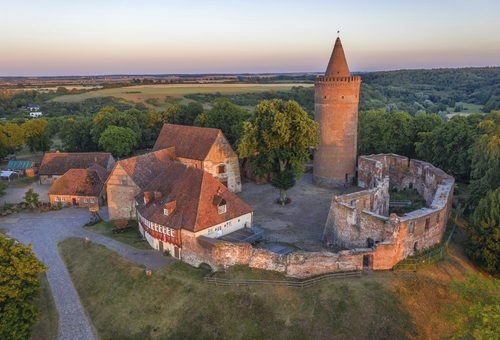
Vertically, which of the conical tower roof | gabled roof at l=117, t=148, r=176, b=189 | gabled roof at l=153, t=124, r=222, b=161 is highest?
the conical tower roof

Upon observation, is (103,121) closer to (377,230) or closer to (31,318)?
(31,318)

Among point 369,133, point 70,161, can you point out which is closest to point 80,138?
point 70,161

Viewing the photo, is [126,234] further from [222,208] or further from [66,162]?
[66,162]

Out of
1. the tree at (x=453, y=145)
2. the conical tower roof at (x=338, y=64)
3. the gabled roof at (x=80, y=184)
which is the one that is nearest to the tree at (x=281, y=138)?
the conical tower roof at (x=338, y=64)

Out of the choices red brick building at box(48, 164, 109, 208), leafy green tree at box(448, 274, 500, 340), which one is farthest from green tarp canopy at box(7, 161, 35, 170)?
leafy green tree at box(448, 274, 500, 340)

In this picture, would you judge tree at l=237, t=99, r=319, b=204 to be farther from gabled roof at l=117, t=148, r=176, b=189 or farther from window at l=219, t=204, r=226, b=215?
window at l=219, t=204, r=226, b=215

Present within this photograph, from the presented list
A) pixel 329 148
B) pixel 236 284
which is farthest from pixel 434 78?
pixel 236 284
